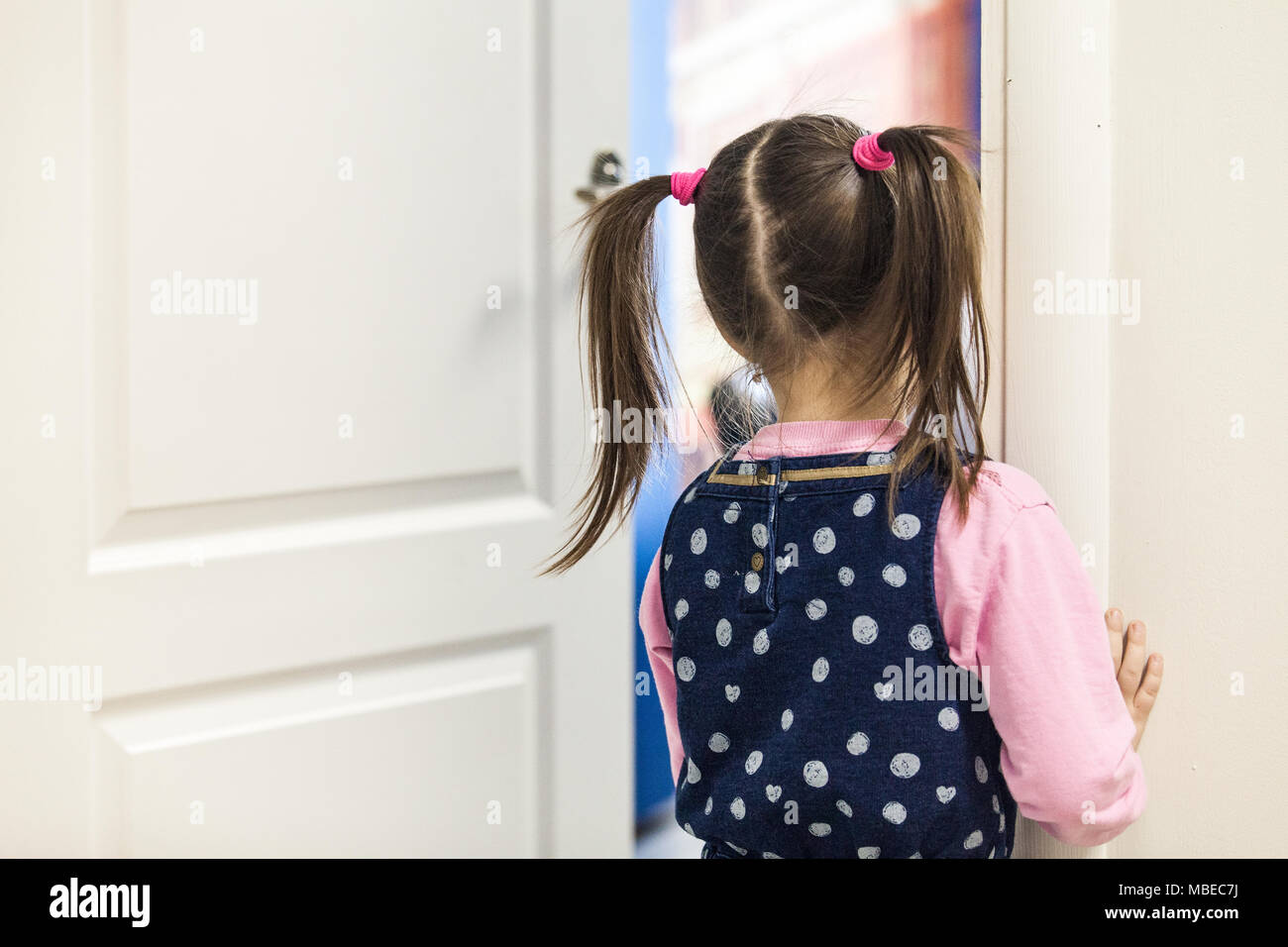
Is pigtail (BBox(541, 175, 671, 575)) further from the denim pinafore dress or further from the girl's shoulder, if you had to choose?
the girl's shoulder

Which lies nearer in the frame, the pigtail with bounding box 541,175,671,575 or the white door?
the pigtail with bounding box 541,175,671,575

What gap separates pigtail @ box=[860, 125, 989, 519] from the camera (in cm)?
60

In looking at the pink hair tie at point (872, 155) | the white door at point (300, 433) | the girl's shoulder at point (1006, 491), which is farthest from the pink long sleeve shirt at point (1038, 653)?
the white door at point (300, 433)

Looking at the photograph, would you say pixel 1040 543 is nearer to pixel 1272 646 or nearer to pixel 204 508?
pixel 1272 646

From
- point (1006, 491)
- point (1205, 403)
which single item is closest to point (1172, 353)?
point (1205, 403)

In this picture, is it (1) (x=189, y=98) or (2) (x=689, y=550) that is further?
(1) (x=189, y=98)

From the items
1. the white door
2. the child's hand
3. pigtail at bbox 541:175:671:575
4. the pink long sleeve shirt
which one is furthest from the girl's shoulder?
the white door

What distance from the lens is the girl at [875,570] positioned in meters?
0.59

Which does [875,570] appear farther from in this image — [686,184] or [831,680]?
[686,184]

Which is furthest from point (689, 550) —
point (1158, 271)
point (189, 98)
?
point (189, 98)

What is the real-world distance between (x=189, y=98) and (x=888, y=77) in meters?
1.15

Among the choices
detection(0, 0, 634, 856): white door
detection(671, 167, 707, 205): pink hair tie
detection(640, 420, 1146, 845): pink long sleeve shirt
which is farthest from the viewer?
detection(0, 0, 634, 856): white door

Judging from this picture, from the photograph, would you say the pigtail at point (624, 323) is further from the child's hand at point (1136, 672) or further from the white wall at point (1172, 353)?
the child's hand at point (1136, 672)

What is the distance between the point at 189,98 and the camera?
86 centimetres
